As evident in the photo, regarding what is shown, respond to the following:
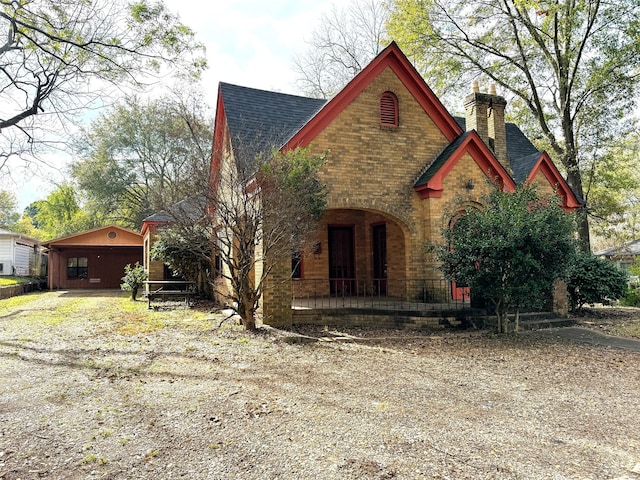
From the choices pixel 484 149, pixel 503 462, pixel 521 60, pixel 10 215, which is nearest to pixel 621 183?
pixel 521 60

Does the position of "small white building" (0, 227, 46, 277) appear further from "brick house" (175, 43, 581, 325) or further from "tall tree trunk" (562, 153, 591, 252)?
"tall tree trunk" (562, 153, 591, 252)

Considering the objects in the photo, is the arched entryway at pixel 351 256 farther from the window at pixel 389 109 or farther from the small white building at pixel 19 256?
the small white building at pixel 19 256

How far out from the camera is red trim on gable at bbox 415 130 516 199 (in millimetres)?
12117

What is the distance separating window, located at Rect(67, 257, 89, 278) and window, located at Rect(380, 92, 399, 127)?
2471 cm

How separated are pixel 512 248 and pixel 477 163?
4629 millimetres

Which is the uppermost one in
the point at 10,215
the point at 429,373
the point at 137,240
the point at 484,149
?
the point at 10,215

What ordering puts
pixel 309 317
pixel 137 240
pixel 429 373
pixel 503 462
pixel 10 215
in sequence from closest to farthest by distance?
pixel 503 462
pixel 429 373
pixel 309 317
pixel 137 240
pixel 10 215

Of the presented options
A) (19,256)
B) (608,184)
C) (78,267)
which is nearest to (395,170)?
(608,184)

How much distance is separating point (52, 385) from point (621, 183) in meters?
26.9

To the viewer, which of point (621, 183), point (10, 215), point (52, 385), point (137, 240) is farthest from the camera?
point (10, 215)

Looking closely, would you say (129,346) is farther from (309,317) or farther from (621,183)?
(621,183)

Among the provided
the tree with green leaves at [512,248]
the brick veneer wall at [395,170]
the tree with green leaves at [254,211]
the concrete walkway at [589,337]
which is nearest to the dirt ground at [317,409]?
the concrete walkway at [589,337]

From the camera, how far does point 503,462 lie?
3.79m

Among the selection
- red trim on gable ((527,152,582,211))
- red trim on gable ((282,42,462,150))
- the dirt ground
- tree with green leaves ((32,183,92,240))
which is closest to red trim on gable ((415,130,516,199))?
red trim on gable ((282,42,462,150))
